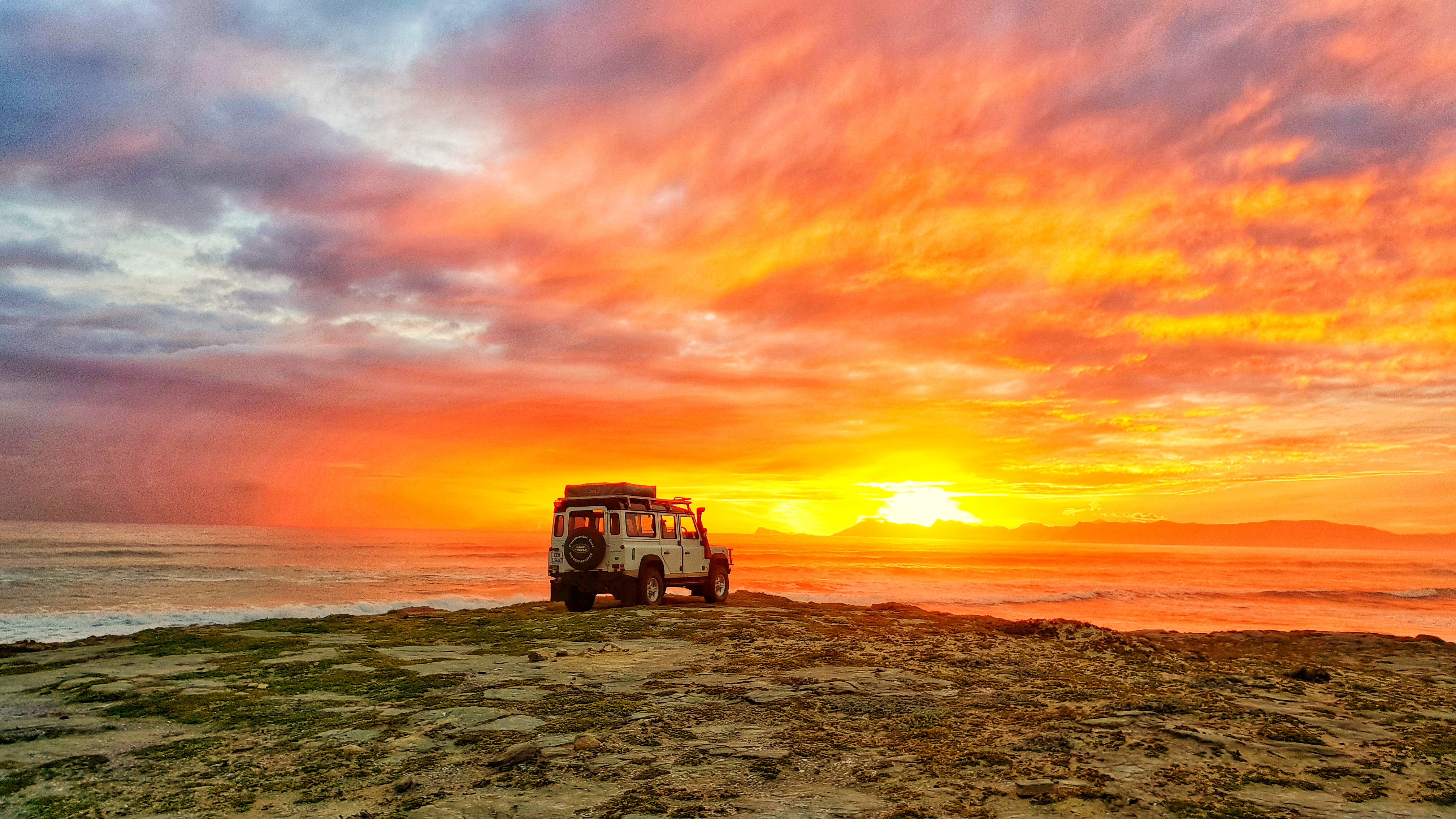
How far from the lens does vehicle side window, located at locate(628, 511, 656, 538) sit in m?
22.2

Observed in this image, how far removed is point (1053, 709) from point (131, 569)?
200 feet

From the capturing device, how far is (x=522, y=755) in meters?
7.05

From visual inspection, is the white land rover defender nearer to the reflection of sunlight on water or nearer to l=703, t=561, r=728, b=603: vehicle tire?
l=703, t=561, r=728, b=603: vehicle tire

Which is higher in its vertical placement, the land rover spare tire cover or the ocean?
the land rover spare tire cover

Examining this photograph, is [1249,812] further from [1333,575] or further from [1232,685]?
[1333,575]

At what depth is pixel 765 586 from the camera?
153ft

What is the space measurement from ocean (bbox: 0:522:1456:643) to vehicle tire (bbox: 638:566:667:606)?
36.8ft

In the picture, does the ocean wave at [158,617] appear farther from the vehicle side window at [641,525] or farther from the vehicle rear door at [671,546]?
the vehicle side window at [641,525]

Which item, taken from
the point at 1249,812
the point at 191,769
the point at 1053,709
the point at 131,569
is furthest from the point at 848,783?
the point at 131,569

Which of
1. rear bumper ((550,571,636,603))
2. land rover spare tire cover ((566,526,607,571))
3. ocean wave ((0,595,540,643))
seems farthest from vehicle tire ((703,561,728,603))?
ocean wave ((0,595,540,643))

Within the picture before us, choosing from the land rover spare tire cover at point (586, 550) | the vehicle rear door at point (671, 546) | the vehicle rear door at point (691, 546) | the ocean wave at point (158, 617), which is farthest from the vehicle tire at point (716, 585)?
the ocean wave at point (158, 617)

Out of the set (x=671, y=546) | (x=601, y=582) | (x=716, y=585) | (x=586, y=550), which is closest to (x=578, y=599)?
(x=601, y=582)

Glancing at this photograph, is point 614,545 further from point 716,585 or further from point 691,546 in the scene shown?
point 716,585

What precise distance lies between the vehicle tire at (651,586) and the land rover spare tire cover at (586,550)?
1.33m
